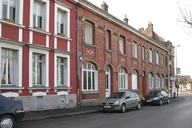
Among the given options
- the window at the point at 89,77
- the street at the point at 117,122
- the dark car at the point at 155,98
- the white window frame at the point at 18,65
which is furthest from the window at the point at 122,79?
the white window frame at the point at 18,65

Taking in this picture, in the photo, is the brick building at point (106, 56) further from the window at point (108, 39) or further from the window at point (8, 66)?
the window at point (8, 66)

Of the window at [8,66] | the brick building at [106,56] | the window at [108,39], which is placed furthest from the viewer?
the window at [108,39]

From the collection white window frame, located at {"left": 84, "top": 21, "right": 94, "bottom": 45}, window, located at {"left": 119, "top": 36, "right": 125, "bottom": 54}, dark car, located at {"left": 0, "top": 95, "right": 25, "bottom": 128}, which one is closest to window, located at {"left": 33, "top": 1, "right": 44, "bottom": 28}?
white window frame, located at {"left": 84, "top": 21, "right": 94, "bottom": 45}

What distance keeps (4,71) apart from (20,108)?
494 centimetres

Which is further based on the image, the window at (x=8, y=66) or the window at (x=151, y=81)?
the window at (x=151, y=81)

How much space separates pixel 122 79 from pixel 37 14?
541 inches

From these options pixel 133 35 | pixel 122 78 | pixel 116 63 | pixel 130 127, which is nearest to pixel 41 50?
pixel 130 127

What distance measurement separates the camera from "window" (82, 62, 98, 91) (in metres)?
20.1

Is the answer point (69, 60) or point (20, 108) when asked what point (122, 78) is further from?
point (20, 108)

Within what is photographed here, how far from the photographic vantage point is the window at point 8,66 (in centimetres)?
1345

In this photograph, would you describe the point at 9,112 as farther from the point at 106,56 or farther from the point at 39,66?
the point at 106,56

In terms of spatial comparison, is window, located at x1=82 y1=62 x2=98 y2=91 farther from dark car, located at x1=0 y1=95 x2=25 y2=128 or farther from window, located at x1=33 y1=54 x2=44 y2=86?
dark car, located at x1=0 y1=95 x2=25 y2=128

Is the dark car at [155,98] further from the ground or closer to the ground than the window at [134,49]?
closer to the ground

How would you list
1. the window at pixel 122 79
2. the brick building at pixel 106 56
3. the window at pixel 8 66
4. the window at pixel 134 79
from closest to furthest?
the window at pixel 8 66 < the brick building at pixel 106 56 < the window at pixel 122 79 < the window at pixel 134 79
